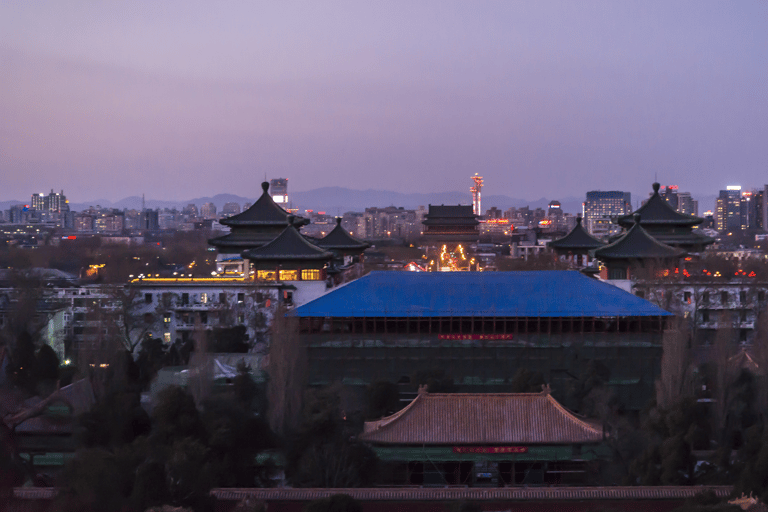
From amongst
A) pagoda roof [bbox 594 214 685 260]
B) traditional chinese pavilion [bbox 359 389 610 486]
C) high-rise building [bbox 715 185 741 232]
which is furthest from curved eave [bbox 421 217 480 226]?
traditional chinese pavilion [bbox 359 389 610 486]

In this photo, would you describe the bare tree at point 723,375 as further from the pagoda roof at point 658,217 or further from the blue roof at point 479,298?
the pagoda roof at point 658,217

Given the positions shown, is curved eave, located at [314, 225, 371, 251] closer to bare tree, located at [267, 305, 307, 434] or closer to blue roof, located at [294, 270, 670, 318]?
blue roof, located at [294, 270, 670, 318]

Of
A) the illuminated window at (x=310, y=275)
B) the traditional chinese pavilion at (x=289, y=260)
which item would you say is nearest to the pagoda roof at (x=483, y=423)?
the traditional chinese pavilion at (x=289, y=260)

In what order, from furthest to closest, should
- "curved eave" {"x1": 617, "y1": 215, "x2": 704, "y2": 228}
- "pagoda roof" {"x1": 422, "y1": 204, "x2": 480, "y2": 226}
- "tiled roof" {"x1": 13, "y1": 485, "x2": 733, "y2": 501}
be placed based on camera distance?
1. "pagoda roof" {"x1": 422, "y1": 204, "x2": 480, "y2": 226}
2. "curved eave" {"x1": 617, "y1": 215, "x2": 704, "y2": 228}
3. "tiled roof" {"x1": 13, "y1": 485, "x2": 733, "y2": 501}

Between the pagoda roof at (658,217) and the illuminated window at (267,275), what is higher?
the pagoda roof at (658,217)

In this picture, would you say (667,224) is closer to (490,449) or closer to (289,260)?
(289,260)

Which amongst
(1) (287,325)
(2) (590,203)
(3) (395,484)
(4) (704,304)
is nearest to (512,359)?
(1) (287,325)

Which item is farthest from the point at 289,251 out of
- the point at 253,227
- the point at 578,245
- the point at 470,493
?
the point at 470,493

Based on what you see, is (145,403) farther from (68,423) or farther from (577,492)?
(577,492)
